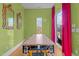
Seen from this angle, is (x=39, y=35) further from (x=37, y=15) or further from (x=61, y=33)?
(x=61, y=33)

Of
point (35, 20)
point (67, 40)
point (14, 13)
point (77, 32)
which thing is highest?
point (14, 13)

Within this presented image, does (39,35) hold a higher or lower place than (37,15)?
lower

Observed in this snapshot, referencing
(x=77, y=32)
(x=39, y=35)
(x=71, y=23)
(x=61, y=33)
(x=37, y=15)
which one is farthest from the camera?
(x=61, y=33)

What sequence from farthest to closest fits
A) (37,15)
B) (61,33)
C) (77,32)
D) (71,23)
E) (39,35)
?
(61,33) < (71,23) < (37,15) < (77,32) < (39,35)

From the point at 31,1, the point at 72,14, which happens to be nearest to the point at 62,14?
the point at 72,14

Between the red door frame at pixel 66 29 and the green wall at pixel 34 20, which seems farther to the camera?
the red door frame at pixel 66 29

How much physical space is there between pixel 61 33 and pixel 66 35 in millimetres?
473

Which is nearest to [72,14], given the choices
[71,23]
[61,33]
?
[71,23]

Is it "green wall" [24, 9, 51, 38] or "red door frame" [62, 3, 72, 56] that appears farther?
"red door frame" [62, 3, 72, 56]

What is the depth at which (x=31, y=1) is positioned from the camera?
4.21ft

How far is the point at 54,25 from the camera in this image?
13.1 feet

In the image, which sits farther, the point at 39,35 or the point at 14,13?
the point at 14,13

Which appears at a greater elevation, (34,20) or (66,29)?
(34,20)

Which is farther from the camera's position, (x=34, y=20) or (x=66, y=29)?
(x=66, y=29)
